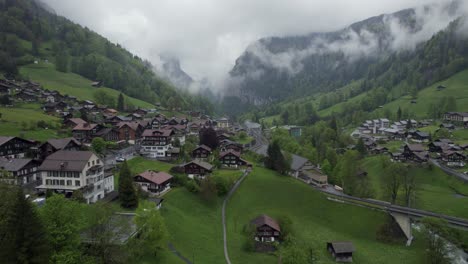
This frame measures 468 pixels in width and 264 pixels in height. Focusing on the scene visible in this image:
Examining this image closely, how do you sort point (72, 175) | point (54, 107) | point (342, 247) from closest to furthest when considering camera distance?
point (342, 247), point (72, 175), point (54, 107)

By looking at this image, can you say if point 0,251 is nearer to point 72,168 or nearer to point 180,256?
point 180,256

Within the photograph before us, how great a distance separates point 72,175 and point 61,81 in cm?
12775

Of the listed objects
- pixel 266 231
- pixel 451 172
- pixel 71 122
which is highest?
pixel 71 122

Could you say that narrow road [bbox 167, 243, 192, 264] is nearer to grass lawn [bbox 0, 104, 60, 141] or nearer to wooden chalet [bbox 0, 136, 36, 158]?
wooden chalet [bbox 0, 136, 36, 158]

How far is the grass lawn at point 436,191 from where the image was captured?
2832 inches

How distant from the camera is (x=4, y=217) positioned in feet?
107

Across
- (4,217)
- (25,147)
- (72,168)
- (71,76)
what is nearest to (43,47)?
(71,76)

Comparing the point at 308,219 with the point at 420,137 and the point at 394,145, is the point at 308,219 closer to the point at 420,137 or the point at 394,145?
the point at 394,145

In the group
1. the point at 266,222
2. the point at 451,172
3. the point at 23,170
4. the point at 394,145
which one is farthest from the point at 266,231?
the point at 394,145

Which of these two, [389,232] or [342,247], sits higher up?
[342,247]

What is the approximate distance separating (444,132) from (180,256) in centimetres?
A: 12216

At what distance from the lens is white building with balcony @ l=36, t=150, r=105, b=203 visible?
54969mm

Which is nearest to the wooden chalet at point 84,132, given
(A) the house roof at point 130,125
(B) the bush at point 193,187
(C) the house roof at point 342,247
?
(A) the house roof at point 130,125

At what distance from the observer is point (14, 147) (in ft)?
221
